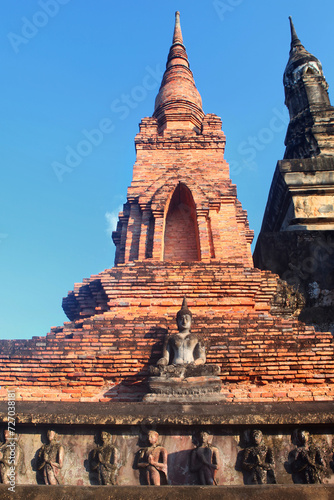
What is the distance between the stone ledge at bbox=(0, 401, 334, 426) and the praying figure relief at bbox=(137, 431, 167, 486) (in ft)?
0.71

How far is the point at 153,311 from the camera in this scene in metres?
7.22

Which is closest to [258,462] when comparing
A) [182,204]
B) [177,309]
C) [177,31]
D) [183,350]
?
[183,350]

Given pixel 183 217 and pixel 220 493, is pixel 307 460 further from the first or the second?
pixel 183 217

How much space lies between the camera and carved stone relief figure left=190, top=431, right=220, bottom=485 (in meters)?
3.83

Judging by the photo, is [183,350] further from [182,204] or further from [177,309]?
[182,204]

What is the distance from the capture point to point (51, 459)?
4.00m

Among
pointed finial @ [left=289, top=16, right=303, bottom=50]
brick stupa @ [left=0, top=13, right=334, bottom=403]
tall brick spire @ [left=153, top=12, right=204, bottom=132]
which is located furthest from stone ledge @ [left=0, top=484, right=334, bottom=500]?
pointed finial @ [left=289, top=16, right=303, bottom=50]

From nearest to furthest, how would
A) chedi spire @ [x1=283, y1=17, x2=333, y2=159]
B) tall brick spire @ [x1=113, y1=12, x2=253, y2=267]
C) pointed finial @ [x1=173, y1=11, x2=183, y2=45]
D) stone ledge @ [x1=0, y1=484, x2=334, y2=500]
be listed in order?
stone ledge @ [x1=0, y1=484, x2=334, y2=500]
tall brick spire @ [x1=113, y1=12, x2=253, y2=267]
chedi spire @ [x1=283, y1=17, x2=333, y2=159]
pointed finial @ [x1=173, y1=11, x2=183, y2=45]

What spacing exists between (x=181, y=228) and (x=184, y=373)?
550cm

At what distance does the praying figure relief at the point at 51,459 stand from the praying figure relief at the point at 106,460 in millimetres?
351

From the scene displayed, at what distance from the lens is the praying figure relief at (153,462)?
3.88 meters

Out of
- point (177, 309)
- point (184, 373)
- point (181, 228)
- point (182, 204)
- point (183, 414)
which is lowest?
point (183, 414)

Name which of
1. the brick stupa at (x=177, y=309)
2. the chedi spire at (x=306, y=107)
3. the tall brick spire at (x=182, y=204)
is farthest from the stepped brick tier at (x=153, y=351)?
the chedi spire at (x=306, y=107)

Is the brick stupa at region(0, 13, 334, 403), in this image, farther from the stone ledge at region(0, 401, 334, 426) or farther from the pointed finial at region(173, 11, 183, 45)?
the pointed finial at region(173, 11, 183, 45)
